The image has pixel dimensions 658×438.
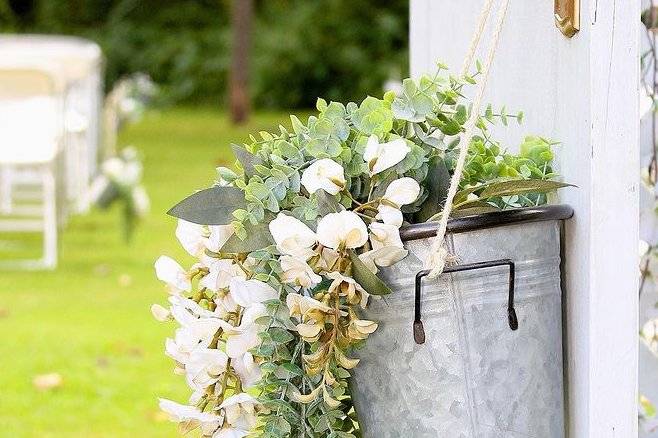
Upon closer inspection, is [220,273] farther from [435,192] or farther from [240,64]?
[240,64]

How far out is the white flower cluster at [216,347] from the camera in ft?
4.50

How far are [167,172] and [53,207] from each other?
3.47 m

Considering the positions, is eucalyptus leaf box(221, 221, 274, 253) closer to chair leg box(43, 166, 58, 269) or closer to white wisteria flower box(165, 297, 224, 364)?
white wisteria flower box(165, 297, 224, 364)

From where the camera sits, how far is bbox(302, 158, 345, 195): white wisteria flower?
4.22ft

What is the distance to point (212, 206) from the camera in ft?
4.47

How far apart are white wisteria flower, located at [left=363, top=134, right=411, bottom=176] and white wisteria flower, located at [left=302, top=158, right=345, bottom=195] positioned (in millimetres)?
33

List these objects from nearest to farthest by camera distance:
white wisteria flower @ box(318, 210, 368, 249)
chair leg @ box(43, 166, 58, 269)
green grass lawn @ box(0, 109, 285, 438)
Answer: white wisteria flower @ box(318, 210, 368, 249)
green grass lawn @ box(0, 109, 285, 438)
chair leg @ box(43, 166, 58, 269)

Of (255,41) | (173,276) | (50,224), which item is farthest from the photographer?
(255,41)

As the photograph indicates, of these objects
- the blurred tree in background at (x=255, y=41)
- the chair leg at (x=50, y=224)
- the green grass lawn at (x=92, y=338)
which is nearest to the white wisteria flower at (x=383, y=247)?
the green grass lawn at (x=92, y=338)

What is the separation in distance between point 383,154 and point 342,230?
99mm

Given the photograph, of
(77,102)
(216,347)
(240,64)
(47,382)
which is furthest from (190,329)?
(240,64)

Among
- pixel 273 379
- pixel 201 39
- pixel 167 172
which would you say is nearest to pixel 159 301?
pixel 273 379

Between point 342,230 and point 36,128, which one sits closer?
point 342,230

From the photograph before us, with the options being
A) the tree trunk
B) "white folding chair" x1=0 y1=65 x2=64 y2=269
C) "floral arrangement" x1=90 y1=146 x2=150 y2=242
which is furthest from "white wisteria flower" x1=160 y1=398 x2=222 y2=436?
the tree trunk
